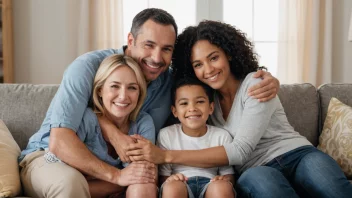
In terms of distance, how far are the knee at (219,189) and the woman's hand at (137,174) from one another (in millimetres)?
221

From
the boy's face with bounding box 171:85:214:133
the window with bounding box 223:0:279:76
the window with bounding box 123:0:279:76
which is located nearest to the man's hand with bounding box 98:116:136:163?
the boy's face with bounding box 171:85:214:133

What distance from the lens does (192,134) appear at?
1.84 m

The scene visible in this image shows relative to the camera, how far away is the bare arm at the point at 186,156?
1.66 meters

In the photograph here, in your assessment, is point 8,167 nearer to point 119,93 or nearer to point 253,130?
point 119,93

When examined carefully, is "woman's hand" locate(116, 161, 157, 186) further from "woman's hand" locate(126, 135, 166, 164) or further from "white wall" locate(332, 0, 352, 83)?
"white wall" locate(332, 0, 352, 83)

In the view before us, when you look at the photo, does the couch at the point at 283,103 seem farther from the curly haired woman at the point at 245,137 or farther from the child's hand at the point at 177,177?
the child's hand at the point at 177,177

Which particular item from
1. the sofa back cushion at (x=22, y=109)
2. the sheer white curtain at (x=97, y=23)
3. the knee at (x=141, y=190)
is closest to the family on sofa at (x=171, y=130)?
the knee at (x=141, y=190)

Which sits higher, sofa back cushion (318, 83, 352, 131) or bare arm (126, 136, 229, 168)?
sofa back cushion (318, 83, 352, 131)

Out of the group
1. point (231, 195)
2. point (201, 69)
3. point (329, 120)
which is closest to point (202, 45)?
point (201, 69)

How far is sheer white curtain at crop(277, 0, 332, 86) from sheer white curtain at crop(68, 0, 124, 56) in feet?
4.86

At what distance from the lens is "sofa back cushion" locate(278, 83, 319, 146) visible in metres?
2.19

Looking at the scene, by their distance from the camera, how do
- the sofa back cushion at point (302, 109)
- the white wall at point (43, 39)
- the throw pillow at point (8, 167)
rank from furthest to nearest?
1. the white wall at point (43, 39)
2. the sofa back cushion at point (302, 109)
3. the throw pillow at point (8, 167)

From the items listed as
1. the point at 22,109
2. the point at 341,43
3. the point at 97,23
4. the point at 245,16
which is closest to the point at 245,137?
the point at 22,109

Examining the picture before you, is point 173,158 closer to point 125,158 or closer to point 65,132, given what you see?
point 125,158
